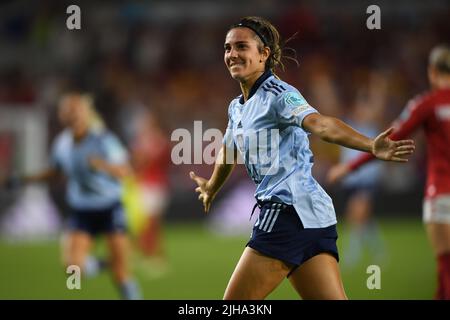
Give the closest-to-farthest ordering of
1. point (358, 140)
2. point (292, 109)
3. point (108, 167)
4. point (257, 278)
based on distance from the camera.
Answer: point (358, 140) → point (292, 109) → point (257, 278) → point (108, 167)

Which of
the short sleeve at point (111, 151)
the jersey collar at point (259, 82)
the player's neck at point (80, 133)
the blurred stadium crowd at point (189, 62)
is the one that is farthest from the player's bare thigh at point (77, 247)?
the blurred stadium crowd at point (189, 62)

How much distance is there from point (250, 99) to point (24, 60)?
14439 mm

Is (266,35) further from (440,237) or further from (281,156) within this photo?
(440,237)

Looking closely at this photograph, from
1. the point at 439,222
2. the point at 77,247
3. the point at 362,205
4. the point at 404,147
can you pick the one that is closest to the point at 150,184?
the point at 362,205

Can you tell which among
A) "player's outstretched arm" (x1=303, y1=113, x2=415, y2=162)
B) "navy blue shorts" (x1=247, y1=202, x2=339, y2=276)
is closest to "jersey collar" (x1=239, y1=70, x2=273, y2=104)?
"player's outstretched arm" (x1=303, y1=113, x2=415, y2=162)

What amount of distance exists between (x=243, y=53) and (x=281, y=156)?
0.61m

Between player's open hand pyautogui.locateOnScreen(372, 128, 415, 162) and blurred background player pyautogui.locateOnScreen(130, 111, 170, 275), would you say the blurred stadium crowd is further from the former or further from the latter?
player's open hand pyautogui.locateOnScreen(372, 128, 415, 162)

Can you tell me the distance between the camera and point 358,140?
154 inches

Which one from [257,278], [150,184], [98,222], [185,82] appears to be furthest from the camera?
[185,82]

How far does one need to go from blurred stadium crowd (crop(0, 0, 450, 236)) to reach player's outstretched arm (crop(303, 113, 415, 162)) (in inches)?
442

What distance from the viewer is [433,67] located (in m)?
6.20

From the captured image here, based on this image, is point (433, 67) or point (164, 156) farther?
point (164, 156)
